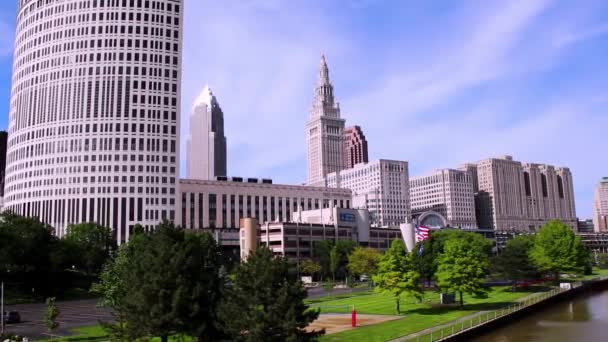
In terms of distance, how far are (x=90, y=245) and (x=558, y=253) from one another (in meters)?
108

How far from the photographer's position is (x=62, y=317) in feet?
253

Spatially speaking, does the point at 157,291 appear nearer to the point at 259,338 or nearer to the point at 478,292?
the point at 259,338

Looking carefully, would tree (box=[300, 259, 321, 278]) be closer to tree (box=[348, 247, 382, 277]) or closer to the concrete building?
the concrete building

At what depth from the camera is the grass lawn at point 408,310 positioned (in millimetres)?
58406

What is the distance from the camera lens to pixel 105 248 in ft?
525

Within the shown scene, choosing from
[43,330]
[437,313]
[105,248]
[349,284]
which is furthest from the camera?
[105,248]

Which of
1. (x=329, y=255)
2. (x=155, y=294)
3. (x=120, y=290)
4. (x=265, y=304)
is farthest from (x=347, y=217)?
(x=265, y=304)

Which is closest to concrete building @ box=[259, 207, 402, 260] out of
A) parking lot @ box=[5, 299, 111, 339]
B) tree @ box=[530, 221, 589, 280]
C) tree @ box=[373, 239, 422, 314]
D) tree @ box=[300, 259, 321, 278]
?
tree @ box=[300, 259, 321, 278]

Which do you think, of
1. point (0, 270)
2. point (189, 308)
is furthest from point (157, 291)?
point (0, 270)

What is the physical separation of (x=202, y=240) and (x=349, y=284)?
301 feet

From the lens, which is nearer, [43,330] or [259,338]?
[259,338]

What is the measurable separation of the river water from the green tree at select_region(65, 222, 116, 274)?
9431cm

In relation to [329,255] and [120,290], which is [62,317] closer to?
[120,290]

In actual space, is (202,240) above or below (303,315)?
above
